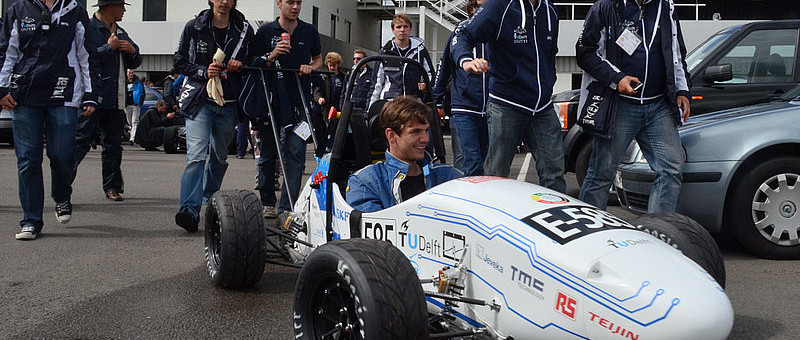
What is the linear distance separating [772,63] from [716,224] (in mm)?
2874

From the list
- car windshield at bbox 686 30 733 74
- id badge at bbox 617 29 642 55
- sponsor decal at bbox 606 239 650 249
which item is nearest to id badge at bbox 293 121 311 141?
id badge at bbox 617 29 642 55

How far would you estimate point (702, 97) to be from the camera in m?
7.91

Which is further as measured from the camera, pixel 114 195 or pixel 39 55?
pixel 114 195

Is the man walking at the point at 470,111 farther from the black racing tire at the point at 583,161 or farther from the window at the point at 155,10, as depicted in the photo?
the window at the point at 155,10

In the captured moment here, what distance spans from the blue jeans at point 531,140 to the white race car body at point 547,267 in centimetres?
185

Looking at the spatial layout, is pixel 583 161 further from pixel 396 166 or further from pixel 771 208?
pixel 396 166

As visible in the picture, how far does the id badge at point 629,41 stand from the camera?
5598 millimetres

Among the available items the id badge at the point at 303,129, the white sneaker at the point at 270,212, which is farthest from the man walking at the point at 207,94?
the id badge at the point at 303,129

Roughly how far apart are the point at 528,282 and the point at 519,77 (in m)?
2.65

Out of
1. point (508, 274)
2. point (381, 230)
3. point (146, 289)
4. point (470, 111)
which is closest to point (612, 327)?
point (508, 274)

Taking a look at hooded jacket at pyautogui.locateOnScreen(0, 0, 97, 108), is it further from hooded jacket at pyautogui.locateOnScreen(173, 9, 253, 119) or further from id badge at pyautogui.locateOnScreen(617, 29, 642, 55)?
id badge at pyautogui.locateOnScreen(617, 29, 642, 55)

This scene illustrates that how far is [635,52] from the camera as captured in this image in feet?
18.5

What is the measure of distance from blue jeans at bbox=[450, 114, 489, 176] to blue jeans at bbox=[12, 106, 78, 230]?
3.06 meters

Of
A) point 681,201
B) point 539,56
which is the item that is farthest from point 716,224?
point 539,56
